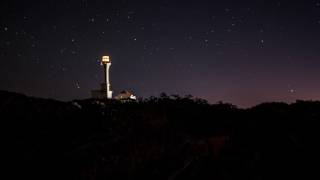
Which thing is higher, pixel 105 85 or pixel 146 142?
pixel 105 85

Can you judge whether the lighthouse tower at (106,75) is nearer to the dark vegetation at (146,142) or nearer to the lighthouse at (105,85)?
the lighthouse at (105,85)

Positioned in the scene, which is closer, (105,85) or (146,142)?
(146,142)

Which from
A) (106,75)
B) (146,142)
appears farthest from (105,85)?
(146,142)

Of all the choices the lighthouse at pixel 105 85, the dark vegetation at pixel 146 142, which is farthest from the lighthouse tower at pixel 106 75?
the dark vegetation at pixel 146 142

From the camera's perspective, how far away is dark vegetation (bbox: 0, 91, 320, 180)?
10.5m

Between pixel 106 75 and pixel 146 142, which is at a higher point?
pixel 106 75

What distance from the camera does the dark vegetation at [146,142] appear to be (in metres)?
10.5

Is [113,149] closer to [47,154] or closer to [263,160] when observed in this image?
[47,154]

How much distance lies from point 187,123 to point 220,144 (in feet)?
10.7

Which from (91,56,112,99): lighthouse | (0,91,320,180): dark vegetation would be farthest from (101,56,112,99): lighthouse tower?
(0,91,320,180): dark vegetation

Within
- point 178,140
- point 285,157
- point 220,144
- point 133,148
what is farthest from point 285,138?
point 133,148

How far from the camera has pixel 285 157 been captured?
12.1 metres

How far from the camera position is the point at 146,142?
14164 mm

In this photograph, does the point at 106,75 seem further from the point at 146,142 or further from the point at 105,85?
the point at 146,142
